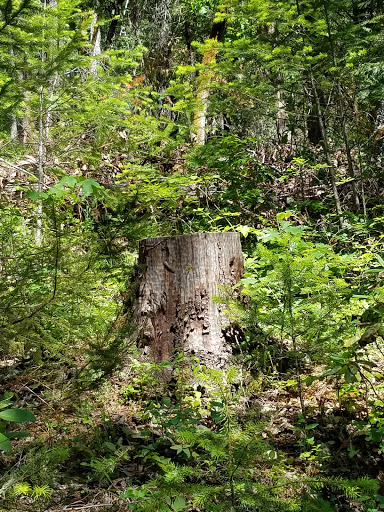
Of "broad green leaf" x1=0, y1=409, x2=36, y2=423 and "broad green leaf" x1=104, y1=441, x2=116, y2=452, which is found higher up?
"broad green leaf" x1=0, y1=409, x2=36, y2=423

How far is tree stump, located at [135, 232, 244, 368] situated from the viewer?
345 cm

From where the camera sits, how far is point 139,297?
3.62 metres

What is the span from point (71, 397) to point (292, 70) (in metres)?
4.72

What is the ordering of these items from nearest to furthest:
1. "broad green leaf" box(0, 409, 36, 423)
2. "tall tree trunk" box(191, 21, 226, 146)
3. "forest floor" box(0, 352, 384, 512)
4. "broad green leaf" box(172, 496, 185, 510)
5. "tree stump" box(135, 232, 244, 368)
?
Result: "broad green leaf" box(0, 409, 36, 423) < "broad green leaf" box(172, 496, 185, 510) < "forest floor" box(0, 352, 384, 512) < "tree stump" box(135, 232, 244, 368) < "tall tree trunk" box(191, 21, 226, 146)

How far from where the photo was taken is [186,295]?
3.50 meters

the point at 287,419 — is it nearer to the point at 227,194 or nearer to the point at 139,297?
the point at 139,297

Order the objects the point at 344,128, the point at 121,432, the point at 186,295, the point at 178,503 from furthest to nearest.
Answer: the point at 344,128 < the point at 186,295 < the point at 121,432 < the point at 178,503

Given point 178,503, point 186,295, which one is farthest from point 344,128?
point 178,503

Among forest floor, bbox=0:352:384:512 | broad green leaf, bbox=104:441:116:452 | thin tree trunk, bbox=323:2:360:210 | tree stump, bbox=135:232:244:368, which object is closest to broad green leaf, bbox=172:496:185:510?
forest floor, bbox=0:352:384:512

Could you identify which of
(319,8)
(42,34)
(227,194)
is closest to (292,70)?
(319,8)

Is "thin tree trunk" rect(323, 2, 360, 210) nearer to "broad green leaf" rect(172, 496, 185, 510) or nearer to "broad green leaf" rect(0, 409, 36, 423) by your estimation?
"broad green leaf" rect(172, 496, 185, 510)

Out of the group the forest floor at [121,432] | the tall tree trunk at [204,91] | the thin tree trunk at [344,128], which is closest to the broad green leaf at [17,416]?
the forest floor at [121,432]

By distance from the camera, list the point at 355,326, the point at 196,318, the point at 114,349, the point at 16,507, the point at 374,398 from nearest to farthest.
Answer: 1. the point at 16,507
2. the point at 114,349
3. the point at 355,326
4. the point at 374,398
5. the point at 196,318

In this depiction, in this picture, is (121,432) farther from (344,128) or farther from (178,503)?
(344,128)
